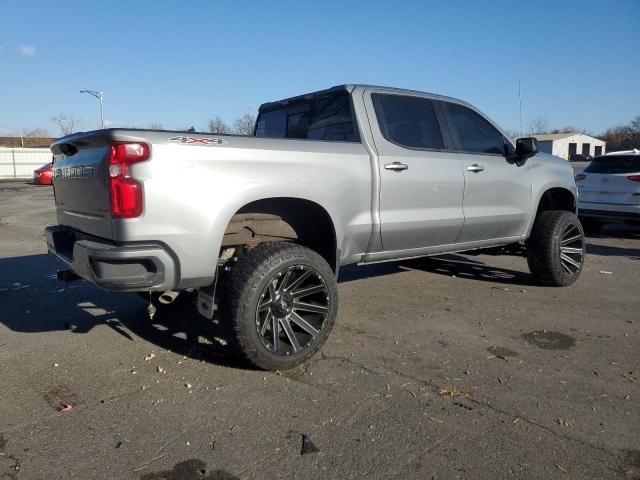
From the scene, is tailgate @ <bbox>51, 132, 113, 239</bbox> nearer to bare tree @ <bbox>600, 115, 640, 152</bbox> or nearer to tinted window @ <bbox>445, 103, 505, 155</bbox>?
tinted window @ <bbox>445, 103, 505, 155</bbox>

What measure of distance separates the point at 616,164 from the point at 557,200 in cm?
437

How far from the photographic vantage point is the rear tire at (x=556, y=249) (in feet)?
19.1

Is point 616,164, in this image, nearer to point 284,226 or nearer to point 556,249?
point 556,249

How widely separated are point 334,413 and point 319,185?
5.20 feet

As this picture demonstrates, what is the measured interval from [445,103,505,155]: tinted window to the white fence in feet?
131

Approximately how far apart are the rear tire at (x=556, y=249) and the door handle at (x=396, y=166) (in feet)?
7.67

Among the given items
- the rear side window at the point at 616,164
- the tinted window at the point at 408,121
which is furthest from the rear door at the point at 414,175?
the rear side window at the point at 616,164

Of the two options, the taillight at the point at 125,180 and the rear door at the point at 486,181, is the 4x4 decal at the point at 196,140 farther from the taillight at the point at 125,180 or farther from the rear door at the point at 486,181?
the rear door at the point at 486,181

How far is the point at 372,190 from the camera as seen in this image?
417 centimetres

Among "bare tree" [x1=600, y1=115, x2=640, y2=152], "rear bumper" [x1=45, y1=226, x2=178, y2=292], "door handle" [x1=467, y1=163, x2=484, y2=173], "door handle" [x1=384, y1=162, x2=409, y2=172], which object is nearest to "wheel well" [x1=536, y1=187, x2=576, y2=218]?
"door handle" [x1=467, y1=163, x2=484, y2=173]

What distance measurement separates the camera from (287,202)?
388 cm

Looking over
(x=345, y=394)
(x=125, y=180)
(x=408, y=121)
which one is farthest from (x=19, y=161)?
(x=345, y=394)

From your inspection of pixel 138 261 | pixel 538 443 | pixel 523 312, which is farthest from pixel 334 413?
pixel 523 312

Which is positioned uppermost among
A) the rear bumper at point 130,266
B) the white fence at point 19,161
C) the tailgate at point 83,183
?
the white fence at point 19,161
